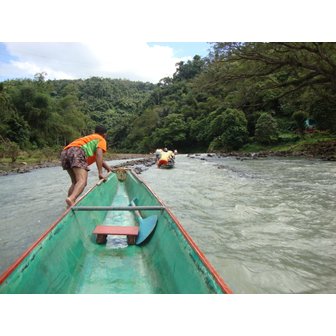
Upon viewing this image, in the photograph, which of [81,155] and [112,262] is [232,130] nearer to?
[81,155]

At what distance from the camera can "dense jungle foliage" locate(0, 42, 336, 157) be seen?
16.2m

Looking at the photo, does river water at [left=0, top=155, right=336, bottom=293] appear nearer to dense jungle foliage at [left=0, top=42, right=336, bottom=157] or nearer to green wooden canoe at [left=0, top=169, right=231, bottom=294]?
green wooden canoe at [left=0, top=169, right=231, bottom=294]

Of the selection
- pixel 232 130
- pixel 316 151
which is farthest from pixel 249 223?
pixel 232 130

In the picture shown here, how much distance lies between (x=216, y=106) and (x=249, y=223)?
34.0 metres

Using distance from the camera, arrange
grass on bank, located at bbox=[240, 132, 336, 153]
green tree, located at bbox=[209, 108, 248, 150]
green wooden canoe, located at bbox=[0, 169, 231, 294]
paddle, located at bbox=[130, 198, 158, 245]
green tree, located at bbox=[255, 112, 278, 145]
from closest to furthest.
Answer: green wooden canoe, located at bbox=[0, 169, 231, 294] → paddle, located at bbox=[130, 198, 158, 245] → grass on bank, located at bbox=[240, 132, 336, 153] → green tree, located at bbox=[255, 112, 278, 145] → green tree, located at bbox=[209, 108, 248, 150]

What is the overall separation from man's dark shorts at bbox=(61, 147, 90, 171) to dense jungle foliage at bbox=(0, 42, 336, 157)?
38.7 ft

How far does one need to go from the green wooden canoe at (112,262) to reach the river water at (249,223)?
1.06 metres

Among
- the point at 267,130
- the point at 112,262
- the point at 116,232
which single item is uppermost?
the point at 267,130

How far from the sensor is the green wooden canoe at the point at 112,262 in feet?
8.46

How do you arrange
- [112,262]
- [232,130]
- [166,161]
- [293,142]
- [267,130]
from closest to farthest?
[112,262] → [166,161] → [293,142] → [267,130] → [232,130]

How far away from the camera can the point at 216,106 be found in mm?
39406

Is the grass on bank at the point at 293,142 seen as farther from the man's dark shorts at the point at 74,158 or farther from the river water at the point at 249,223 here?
the man's dark shorts at the point at 74,158

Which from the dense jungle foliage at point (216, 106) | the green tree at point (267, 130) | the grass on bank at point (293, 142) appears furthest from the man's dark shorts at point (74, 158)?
the green tree at point (267, 130)

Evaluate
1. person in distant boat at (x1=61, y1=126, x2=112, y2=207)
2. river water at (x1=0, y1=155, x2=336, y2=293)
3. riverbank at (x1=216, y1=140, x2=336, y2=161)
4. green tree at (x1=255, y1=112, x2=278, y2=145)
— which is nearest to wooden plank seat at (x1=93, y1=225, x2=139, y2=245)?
person in distant boat at (x1=61, y1=126, x2=112, y2=207)
